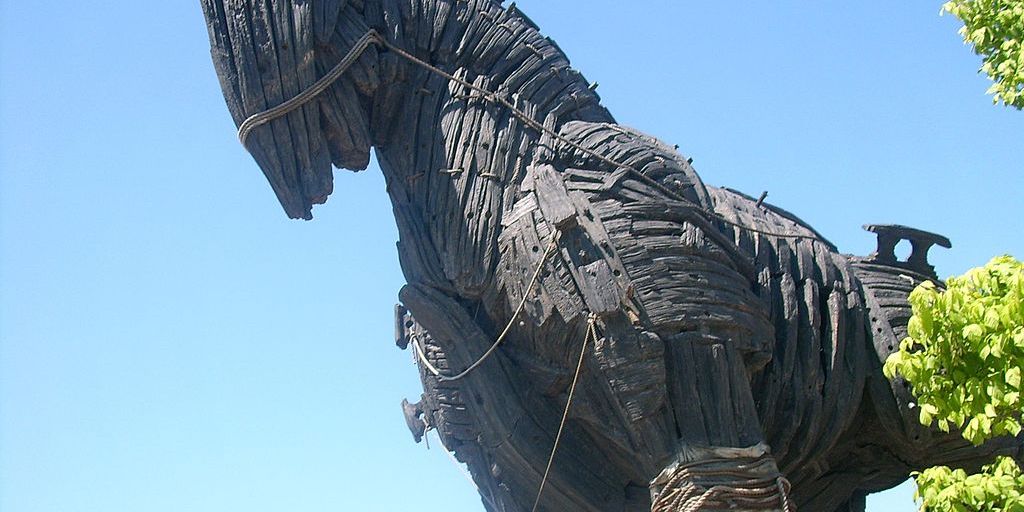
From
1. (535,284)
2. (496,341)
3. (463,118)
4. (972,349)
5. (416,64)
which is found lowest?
(972,349)

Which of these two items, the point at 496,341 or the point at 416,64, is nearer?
the point at 496,341

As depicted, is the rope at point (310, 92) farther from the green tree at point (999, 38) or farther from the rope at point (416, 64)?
the green tree at point (999, 38)

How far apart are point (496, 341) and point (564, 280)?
51cm

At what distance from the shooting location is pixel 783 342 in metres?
7.04

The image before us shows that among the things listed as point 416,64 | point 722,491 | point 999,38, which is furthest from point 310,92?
point 999,38

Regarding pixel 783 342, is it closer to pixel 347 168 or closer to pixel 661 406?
pixel 661 406

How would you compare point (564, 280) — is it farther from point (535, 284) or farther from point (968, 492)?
point (968, 492)

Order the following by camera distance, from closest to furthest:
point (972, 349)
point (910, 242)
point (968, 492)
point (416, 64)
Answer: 1. point (968, 492)
2. point (972, 349)
3. point (416, 64)
4. point (910, 242)

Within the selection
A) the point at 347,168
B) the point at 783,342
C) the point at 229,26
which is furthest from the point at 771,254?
the point at 229,26

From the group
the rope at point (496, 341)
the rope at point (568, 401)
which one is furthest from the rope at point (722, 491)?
the rope at point (496, 341)

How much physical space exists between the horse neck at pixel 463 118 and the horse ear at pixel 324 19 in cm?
29

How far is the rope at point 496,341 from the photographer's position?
6.57 meters

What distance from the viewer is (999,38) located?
23.0ft

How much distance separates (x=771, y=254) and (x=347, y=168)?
6.47 ft
